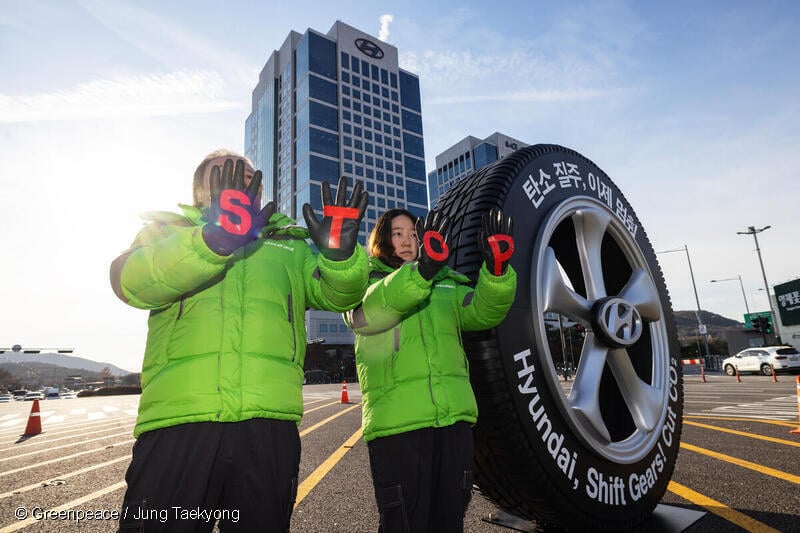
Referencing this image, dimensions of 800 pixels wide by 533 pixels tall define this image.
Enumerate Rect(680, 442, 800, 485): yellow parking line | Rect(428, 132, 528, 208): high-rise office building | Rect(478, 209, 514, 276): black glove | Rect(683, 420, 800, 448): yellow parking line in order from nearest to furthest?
Rect(478, 209, 514, 276): black glove, Rect(680, 442, 800, 485): yellow parking line, Rect(683, 420, 800, 448): yellow parking line, Rect(428, 132, 528, 208): high-rise office building

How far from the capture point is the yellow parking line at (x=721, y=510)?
6.51 feet

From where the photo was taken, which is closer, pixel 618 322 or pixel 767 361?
pixel 618 322

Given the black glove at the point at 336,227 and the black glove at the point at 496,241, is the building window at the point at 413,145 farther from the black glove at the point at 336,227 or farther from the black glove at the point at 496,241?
the black glove at the point at 336,227

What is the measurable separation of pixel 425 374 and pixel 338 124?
6730 cm

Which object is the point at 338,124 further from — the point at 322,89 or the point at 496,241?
the point at 496,241

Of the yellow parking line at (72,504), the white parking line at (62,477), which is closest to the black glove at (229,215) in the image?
the yellow parking line at (72,504)

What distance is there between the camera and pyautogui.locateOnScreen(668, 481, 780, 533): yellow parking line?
1984mm

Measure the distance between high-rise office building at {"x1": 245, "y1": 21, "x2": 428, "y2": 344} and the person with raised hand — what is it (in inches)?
2153

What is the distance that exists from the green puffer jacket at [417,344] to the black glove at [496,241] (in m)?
0.04

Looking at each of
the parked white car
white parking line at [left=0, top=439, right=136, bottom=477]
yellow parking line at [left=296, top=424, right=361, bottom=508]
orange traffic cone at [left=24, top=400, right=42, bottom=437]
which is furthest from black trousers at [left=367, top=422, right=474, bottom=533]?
the parked white car

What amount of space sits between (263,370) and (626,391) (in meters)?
1.91

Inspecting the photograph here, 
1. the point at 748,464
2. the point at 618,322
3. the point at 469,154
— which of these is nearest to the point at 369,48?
the point at 469,154

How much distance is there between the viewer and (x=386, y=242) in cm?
197

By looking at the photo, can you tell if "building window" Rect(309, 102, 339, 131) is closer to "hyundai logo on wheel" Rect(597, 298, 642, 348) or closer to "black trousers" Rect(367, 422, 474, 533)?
"hyundai logo on wheel" Rect(597, 298, 642, 348)
